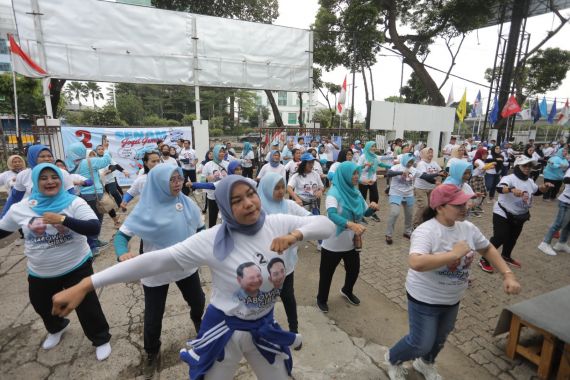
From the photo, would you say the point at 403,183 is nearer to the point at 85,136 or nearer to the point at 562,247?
the point at 562,247

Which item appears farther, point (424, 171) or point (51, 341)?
point (424, 171)

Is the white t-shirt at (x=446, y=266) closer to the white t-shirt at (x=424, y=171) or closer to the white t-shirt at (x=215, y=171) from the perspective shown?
the white t-shirt at (x=424, y=171)

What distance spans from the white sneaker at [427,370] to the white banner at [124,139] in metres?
9.36

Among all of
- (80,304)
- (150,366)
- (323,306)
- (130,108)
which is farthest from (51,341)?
(130,108)

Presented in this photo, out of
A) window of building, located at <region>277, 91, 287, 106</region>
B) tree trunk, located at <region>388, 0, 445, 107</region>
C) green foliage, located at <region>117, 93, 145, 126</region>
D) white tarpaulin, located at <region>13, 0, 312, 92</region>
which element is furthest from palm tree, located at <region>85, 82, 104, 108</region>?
tree trunk, located at <region>388, 0, 445, 107</region>

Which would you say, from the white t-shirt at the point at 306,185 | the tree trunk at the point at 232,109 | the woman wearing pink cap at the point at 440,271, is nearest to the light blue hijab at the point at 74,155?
the white t-shirt at the point at 306,185

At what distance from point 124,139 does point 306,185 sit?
814 centimetres

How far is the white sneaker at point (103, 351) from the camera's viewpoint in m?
2.96

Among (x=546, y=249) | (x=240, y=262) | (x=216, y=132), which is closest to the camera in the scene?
(x=240, y=262)

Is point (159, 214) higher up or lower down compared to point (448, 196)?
lower down

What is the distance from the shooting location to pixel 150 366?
Answer: 280 centimetres

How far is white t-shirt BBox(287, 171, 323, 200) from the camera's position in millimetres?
5023

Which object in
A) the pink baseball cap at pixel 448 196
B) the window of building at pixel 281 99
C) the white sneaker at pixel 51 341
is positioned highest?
the window of building at pixel 281 99

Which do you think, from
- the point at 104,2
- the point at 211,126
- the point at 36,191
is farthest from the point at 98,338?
the point at 211,126
